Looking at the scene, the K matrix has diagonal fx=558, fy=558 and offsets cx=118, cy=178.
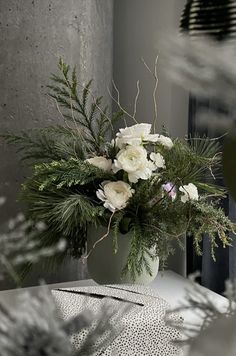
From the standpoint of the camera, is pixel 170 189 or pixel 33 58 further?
pixel 33 58

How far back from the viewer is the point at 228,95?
0.22 m

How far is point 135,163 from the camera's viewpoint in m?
1.23

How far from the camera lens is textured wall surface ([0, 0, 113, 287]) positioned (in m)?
1.65

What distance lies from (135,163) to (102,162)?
0.10 meters

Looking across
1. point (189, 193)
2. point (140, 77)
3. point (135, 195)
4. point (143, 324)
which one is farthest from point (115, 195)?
point (140, 77)

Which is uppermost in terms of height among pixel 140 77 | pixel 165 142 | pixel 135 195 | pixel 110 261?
pixel 140 77

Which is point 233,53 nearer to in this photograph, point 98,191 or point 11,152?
point 98,191

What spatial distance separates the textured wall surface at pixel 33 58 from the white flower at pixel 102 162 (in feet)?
1.53

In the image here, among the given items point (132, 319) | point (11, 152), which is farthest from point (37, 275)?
point (132, 319)

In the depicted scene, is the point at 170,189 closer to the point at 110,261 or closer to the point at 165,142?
the point at 165,142

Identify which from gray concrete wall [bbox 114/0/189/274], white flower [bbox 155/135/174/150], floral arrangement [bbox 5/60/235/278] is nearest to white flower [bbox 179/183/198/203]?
floral arrangement [bbox 5/60/235/278]

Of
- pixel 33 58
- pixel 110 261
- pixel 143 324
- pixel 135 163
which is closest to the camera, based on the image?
pixel 143 324

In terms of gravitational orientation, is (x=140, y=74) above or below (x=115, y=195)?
above

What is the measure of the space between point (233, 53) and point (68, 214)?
101cm
